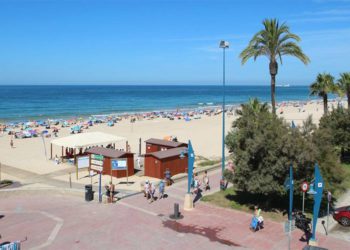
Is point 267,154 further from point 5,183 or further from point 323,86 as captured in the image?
point 323,86

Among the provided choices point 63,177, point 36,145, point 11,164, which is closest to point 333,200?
point 63,177

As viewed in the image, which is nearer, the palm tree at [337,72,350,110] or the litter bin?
the litter bin

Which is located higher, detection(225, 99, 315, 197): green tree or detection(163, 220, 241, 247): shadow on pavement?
detection(225, 99, 315, 197): green tree

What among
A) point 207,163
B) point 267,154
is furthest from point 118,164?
point 267,154

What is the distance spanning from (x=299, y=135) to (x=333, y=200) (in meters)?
4.76

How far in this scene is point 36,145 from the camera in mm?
40281

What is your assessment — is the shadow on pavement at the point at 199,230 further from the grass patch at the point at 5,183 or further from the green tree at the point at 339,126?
the green tree at the point at 339,126

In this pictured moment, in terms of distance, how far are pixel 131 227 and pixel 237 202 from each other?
5.99 m

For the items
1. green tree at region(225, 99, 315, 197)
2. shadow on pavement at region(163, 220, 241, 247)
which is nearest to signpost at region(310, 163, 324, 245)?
green tree at region(225, 99, 315, 197)

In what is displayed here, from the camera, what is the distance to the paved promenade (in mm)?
14320

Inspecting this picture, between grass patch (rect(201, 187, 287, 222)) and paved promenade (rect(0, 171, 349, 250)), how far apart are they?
1.87 ft

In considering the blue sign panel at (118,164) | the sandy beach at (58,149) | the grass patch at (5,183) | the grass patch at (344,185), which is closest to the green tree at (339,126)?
the grass patch at (344,185)

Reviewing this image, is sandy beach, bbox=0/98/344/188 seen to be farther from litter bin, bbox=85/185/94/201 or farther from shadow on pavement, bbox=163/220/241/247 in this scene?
shadow on pavement, bbox=163/220/241/247

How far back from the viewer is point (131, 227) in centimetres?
1595
